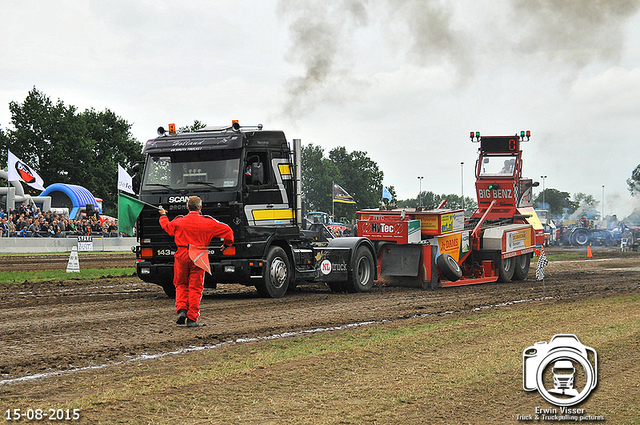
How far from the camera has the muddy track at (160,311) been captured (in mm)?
7801

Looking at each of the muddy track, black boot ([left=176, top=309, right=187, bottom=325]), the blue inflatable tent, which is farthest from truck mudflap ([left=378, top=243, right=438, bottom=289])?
the blue inflatable tent

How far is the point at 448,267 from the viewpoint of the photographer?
634 inches

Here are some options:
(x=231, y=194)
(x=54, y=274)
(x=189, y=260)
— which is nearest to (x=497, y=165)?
(x=231, y=194)

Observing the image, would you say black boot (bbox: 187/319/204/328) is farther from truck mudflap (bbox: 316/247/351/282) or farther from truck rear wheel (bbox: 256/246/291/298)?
truck mudflap (bbox: 316/247/351/282)

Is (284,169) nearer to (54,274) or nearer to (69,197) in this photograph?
(54,274)

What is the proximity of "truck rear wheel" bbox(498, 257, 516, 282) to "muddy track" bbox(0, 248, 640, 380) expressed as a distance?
1.64ft

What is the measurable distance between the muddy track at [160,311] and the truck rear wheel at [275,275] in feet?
0.71

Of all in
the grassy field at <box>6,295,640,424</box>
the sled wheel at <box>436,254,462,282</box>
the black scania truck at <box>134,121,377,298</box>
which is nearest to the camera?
the grassy field at <box>6,295,640,424</box>

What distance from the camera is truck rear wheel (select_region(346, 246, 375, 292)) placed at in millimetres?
14859

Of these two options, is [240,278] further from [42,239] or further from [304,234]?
[42,239]


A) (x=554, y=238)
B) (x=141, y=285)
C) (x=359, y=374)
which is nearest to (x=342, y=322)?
(x=359, y=374)

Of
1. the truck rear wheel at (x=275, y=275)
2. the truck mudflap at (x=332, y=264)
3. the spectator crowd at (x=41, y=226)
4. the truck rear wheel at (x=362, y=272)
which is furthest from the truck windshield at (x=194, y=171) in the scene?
the spectator crowd at (x=41, y=226)

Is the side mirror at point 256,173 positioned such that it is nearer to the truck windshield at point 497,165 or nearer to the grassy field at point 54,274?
the grassy field at point 54,274

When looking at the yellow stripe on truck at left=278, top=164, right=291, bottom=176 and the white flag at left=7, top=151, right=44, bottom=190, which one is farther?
the white flag at left=7, top=151, right=44, bottom=190
